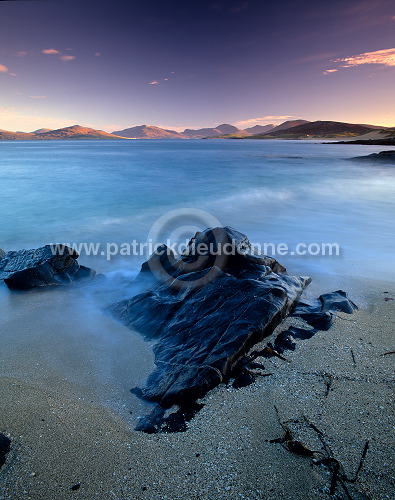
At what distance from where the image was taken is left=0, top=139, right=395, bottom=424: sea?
11.5ft

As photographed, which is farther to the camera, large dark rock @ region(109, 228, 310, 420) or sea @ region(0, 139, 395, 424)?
sea @ region(0, 139, 395, 424)

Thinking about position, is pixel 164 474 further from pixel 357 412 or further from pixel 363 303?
pixel 363 303

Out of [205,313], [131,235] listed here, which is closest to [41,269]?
[205,313]

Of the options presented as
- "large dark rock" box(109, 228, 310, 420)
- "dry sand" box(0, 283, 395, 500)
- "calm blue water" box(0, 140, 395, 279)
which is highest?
"large dark rock" box(109, 228, 310, 420)

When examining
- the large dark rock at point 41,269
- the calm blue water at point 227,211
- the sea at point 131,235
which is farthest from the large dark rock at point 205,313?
the calm blue water at point 227,211

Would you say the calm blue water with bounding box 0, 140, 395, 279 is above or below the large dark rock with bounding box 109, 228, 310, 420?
below

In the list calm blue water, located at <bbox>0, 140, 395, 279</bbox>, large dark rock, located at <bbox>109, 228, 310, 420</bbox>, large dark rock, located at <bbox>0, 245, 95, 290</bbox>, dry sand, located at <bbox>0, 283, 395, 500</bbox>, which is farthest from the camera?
calm blue water, located at <bbox>0, 140, 395, 279</bbox>

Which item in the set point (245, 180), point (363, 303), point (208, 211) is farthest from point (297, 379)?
point (245, 180)

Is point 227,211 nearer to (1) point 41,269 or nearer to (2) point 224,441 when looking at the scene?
(1) point 41,269

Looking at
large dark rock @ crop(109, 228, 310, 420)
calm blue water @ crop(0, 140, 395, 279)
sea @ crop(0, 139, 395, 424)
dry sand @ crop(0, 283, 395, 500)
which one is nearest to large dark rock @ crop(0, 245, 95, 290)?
sea @ crop(0, 139, 395, 424)

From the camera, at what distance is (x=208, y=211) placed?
42.9 ft

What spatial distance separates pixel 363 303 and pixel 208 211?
9038 mm

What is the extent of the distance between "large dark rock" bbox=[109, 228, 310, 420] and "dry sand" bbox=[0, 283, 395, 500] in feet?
0.93

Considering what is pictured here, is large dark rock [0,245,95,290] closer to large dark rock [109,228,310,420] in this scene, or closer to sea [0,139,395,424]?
sea [0,139,395,424]
